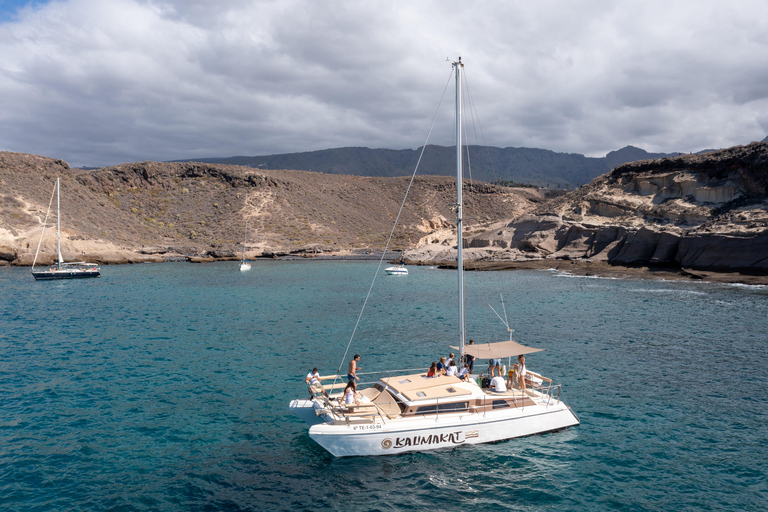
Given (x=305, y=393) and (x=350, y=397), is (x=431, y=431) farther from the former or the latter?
(x=305, y=393)

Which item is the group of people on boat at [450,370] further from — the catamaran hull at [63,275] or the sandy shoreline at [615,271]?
the catamaran hull at [63,275]

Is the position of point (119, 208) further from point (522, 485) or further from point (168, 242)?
point (522, 485)

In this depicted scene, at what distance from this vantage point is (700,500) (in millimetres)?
11812

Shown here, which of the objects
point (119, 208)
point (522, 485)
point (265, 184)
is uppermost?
point (265, 184)

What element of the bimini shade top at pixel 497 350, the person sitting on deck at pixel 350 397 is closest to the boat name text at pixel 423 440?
the person sitting on deck at pixel 350 397

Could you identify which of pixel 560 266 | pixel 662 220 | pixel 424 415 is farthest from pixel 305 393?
pixel 662 220

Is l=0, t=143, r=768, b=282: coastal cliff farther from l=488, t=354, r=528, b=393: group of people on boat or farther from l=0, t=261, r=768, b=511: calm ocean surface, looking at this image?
l=488, t=354, r=528, b=393: group of people on boat

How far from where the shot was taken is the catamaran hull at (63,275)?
58.5 metres

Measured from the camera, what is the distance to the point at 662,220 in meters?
66.6

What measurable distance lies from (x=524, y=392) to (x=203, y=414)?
1151 cm

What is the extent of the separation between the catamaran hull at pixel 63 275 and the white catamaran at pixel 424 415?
59331 mm

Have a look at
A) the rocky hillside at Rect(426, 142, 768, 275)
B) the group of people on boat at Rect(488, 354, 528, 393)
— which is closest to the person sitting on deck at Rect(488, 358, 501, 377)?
the group of people on boat at Rect(488, 354, 528, 393)

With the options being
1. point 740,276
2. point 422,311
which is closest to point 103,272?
point 422,311

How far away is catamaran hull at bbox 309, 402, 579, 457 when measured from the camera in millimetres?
13461
